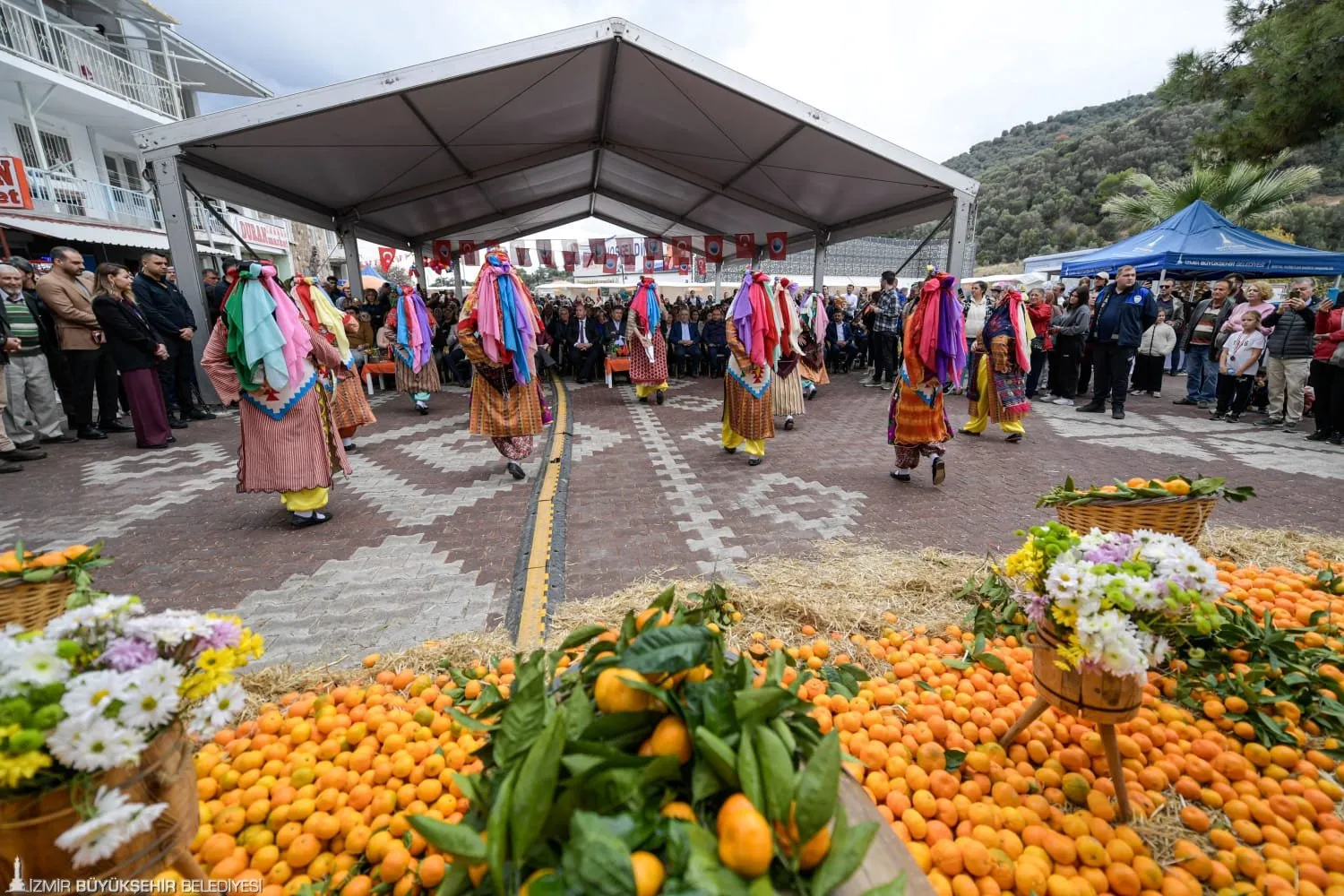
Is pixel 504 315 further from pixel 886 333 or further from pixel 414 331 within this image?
pixel 886 333

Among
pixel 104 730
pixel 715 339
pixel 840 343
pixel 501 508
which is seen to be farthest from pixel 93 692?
pixel 840 343

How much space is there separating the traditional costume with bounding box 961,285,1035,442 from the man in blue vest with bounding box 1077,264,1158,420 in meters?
1.75

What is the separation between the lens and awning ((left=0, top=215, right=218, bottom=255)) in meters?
12.8

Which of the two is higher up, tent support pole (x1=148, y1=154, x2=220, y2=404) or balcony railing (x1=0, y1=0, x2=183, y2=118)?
balcony railing (x1=0, y1=0, x2=183, y2=118)

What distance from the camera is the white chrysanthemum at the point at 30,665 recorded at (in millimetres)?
1110

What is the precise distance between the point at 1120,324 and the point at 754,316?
5798mm

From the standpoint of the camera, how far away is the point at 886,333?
1266 centimetres

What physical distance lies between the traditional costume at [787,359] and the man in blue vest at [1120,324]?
4.50m

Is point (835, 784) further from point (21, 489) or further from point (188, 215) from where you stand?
point (188, 215)

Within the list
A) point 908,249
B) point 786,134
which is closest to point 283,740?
point 786,134

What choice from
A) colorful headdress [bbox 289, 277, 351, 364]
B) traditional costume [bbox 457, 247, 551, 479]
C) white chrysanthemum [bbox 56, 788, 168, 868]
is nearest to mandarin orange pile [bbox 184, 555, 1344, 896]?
white chrysanthemum [bbox 56, 788, 168, 868]

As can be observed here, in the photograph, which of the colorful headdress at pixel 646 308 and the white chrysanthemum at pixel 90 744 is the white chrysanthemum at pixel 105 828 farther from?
the colorful headdress at pixel 646 308

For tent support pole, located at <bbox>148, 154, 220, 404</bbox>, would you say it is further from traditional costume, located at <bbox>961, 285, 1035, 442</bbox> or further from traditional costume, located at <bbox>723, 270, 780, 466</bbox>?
traditional costume, located at <bbox>961, 285, 1035, 442</bbox>

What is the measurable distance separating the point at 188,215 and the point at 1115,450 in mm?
12126
